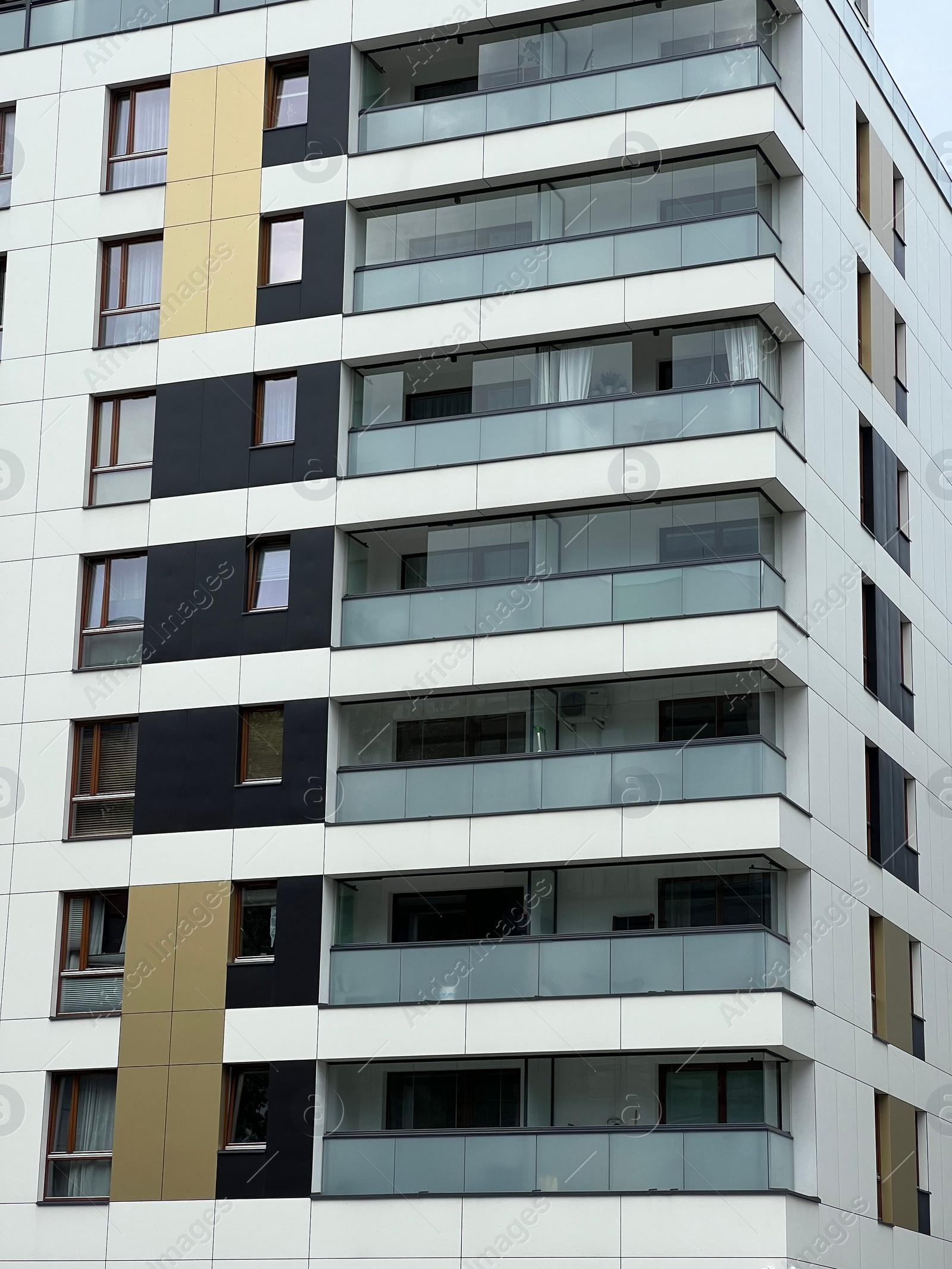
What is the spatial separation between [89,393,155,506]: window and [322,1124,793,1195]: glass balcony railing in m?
12.9

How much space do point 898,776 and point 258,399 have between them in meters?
15.0

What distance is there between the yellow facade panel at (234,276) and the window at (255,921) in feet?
35.3

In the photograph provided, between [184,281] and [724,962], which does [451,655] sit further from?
[184,281]

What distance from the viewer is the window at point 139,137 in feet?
129

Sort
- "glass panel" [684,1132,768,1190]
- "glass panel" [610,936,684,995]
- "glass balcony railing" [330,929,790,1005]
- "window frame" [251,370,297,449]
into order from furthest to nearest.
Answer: "window frame" [251,370,297,449] → "glass panel" [610,936,684,995] → "glass balcony railing" [330,929,790,1005] → "glass panel" [684,1132,768,1190]

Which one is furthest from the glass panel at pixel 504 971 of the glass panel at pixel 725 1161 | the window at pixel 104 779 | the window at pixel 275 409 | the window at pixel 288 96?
the window at pixel 288 96

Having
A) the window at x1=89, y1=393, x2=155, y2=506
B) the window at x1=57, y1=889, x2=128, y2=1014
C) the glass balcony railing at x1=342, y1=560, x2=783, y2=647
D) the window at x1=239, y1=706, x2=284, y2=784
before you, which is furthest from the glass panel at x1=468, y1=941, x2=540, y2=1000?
the window at x1=89, y1=393, x2=155, y2=506

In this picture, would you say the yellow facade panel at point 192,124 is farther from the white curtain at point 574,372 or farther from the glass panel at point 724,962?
the glass panel at point 724,962

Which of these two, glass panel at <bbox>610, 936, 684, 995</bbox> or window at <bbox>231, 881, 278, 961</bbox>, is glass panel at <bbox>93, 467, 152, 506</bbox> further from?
glass panel at <bbox>610, 936, 684, 995</bbox>

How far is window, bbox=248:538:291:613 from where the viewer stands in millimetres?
36031

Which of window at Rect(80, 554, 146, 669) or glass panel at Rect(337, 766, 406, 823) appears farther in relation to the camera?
window at Rect(80, 554, 146, 669)

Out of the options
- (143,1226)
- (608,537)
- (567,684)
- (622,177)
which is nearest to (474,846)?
(567,684)

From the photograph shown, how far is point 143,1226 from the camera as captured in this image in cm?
3303

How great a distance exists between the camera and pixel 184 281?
38.0m
